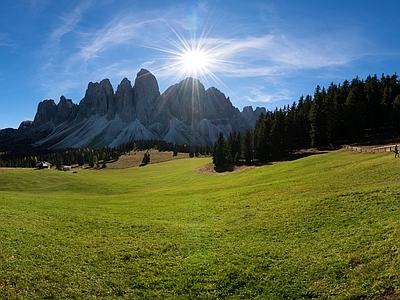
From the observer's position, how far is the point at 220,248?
18.5 metres

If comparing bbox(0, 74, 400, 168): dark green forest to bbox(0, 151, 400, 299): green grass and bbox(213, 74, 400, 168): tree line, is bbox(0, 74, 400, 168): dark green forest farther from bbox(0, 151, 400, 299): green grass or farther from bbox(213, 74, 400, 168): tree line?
bbox(0, 151, 400, 299): green grass

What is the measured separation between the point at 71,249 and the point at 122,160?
14002 cm

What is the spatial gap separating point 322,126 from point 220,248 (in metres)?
72.8

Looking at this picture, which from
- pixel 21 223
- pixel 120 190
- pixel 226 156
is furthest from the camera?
pixel 226 156

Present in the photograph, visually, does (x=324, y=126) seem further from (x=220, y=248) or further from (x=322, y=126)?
(x=220, y=248)

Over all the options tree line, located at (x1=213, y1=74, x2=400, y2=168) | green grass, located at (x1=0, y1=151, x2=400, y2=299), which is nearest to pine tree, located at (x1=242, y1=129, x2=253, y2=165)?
tree line, located at (x1=213, y1=74, x2=400, y2=168)

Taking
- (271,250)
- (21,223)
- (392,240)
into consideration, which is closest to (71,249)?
(21,223)

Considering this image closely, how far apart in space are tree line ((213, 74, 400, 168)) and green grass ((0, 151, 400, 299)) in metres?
50.8

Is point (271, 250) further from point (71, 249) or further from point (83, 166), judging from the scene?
point (83, 166)

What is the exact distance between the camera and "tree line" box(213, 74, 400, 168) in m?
80.5

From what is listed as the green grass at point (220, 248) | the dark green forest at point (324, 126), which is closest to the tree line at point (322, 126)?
the dark green forest at point (324, 126)

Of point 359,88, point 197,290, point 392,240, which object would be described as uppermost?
point 359,88

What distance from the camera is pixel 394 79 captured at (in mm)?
97500

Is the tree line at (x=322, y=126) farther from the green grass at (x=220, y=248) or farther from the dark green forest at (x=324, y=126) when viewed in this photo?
the green grass at (x=220, y=248)
